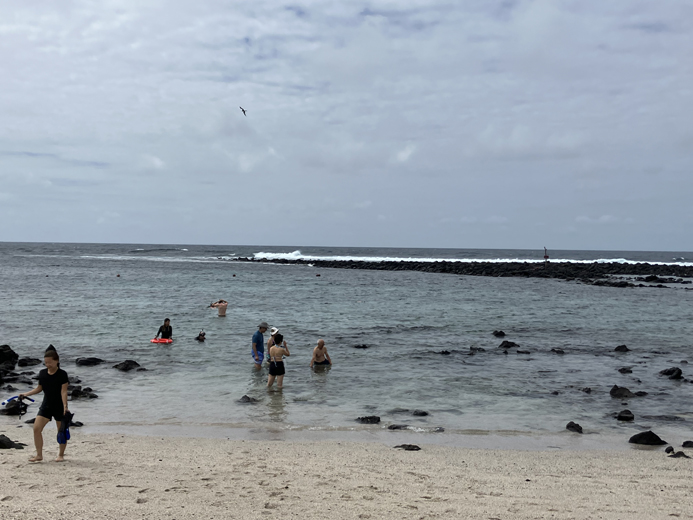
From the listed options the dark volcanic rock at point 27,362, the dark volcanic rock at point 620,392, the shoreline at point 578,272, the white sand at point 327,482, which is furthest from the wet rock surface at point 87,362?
the shoreline at point 578,272

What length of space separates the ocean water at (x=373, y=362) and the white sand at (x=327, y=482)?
4.54 feet

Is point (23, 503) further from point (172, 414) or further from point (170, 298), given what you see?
point (170, 298)

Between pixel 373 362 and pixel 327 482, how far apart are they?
1005 centimetres

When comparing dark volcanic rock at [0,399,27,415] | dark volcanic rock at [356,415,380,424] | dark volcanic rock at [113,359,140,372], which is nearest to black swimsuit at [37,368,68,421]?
dark volcanic rock at [0,399,27,415]

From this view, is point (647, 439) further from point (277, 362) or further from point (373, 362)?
point (373, 362)

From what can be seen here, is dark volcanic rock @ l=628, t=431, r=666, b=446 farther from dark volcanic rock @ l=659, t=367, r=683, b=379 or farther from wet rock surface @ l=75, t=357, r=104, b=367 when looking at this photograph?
wet rock surface @ l=75, t=357, r=104, b=367

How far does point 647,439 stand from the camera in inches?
387

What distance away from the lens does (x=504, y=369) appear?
16.7 m

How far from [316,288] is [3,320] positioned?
83.9 feet

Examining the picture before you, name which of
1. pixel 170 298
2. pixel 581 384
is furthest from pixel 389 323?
pixel 170 298

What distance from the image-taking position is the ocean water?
449 inches

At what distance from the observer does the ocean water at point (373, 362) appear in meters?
11.4

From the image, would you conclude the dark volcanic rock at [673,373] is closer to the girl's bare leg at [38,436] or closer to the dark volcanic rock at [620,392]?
the dark volcanic rock at [620,392]

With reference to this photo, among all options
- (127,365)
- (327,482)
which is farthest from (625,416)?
(127,365)
